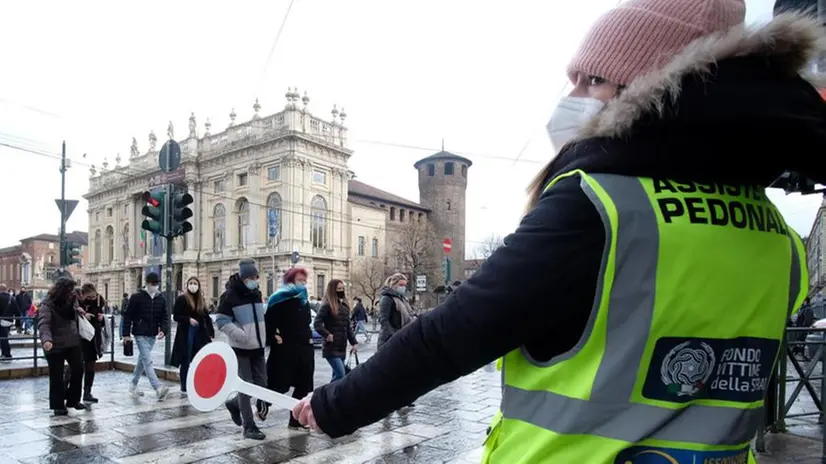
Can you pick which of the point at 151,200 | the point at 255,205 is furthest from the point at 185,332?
the point at 255,205

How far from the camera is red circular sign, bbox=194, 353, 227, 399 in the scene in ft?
5.06

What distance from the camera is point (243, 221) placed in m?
55.5

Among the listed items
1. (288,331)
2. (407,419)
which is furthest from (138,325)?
(407,419)

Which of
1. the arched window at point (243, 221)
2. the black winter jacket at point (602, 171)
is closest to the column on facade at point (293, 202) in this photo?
the arched window at point (243, 221)

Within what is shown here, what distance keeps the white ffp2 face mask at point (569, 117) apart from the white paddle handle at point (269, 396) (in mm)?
837

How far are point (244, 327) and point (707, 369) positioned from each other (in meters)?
6.45

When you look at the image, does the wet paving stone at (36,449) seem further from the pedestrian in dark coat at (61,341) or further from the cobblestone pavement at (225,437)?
the pedestrian in dark coat at (61,341)

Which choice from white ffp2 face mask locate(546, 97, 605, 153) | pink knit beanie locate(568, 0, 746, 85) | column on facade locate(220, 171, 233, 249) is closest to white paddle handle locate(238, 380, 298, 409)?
white ffp2 face mask locate(546, 97, 605, 153)

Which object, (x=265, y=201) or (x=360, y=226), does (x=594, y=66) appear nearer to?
(x=265, y=201)

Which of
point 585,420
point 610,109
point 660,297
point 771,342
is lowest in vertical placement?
point 585,420

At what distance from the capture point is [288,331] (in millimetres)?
7367

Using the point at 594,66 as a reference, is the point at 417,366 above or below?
below

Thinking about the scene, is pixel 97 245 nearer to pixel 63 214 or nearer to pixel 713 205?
pixel 63 214

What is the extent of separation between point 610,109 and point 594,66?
6.4 inches
